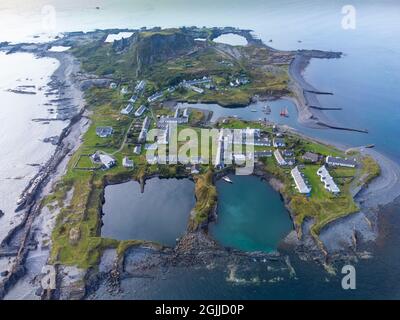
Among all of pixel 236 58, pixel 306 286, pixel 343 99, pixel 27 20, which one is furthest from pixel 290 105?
pixel 27 20

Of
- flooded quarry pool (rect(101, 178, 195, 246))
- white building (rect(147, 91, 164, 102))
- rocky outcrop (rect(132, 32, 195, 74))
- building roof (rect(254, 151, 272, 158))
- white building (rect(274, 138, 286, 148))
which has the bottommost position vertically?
flooded quarry pool (rect(101, 178, 195, 246))

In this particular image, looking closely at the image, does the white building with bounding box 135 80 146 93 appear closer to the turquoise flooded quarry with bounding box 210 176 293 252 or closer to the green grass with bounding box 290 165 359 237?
the turquoise flooded quarry with bounding box 210 176 293 252

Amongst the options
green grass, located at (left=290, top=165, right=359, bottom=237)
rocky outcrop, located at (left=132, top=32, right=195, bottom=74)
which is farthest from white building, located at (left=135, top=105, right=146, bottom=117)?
green grass, located at (left=290, top=165, right=359, bottom=237)

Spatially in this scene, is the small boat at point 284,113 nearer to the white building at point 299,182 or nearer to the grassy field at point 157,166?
the grassy field at point 157,166

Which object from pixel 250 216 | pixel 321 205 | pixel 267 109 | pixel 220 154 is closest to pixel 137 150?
pixel 220 154

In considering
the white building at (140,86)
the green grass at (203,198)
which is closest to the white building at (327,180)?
the green grass at (203,198)
